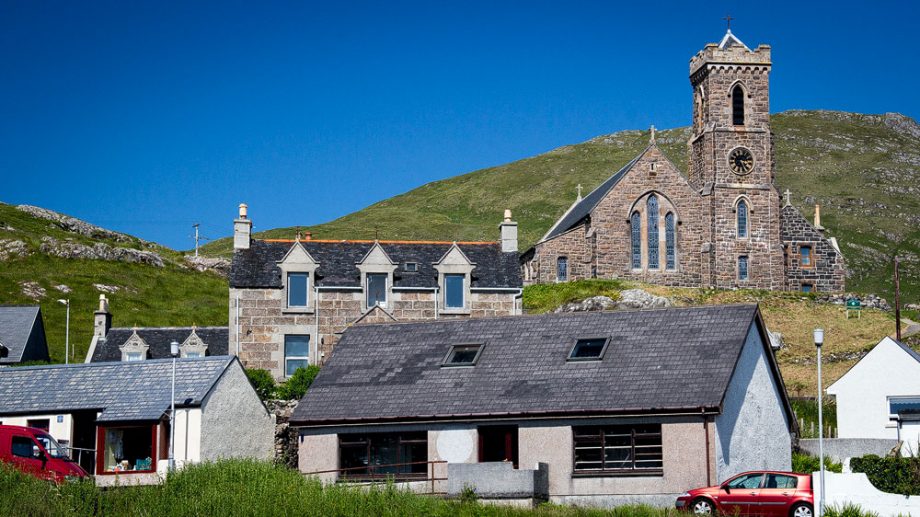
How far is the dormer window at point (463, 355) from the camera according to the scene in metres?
37.2

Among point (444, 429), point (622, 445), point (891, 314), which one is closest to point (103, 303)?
point (444, 429)

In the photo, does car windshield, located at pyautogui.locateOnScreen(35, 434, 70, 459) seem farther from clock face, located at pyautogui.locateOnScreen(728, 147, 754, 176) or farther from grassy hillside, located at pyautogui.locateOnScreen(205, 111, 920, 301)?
grassy hillside, located at pyautogui.locateOnScreen(205, 111, 920, 301)

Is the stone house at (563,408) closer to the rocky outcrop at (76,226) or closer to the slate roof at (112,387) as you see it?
the slate roof at (112,387)

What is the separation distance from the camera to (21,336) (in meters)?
59.4

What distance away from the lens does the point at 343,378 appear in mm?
37750

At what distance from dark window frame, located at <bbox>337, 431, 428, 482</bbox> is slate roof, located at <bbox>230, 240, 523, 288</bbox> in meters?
17.4

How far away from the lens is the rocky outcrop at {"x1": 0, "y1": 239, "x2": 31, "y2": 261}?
A: 93.7 m

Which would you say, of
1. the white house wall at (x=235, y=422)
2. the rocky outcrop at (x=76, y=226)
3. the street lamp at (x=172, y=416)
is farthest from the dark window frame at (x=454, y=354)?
the rocky outcrop at (x=76, y=226)

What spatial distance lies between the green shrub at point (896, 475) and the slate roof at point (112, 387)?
62.5 feet

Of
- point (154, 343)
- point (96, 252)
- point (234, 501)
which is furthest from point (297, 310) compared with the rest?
point (96, 252)

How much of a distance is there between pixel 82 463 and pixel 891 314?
4772 centimetres

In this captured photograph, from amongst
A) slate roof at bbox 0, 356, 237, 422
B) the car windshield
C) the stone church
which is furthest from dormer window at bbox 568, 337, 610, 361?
the stone church

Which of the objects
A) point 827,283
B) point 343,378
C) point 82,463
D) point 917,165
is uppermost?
point 917,165

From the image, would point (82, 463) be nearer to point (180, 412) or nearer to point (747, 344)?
point (180, 412)
